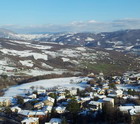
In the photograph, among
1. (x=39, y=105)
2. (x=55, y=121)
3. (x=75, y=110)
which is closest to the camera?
(x=55, y=121)

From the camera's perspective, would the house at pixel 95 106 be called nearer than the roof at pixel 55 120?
No

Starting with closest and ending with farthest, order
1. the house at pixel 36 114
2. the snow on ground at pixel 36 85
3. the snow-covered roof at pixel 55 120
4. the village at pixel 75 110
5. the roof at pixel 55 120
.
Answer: the village at pixel 75 110, the snow-covered roof at pixel 55 120, the roof at pixel 55 120, the house at pixel 36 114, the snow on ground at pixel 36 85

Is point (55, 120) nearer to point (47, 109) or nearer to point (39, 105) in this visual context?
point (47, 109)

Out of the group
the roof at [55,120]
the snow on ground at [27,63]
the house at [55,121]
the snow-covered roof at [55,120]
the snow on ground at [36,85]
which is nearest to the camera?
the house at [55,121]

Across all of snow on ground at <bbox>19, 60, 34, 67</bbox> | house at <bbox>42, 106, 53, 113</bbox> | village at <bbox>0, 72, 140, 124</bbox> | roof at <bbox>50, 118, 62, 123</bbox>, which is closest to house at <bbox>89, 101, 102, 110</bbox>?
village at <bbox>0, 72, 140, 124</bbox>

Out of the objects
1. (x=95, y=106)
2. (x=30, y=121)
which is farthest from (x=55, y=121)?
(x=95, y=106)

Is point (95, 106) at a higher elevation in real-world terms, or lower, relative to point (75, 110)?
lower

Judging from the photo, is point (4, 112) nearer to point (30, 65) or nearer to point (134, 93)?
point (134, 93)

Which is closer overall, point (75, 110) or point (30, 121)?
point (30, 121)

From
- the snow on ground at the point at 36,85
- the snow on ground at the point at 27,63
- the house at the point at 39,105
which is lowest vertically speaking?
the snow on ground at the point at 27,63

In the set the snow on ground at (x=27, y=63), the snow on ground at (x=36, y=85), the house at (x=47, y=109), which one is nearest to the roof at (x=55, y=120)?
the house at (x=47, y=109)

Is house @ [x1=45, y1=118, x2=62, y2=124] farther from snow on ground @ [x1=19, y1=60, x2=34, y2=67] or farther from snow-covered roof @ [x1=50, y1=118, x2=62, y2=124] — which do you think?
snow on ground @ [x1=19, y1=60, x2=34, y2=67]

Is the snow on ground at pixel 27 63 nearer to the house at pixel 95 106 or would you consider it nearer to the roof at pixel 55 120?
the house at pixel 95 106
